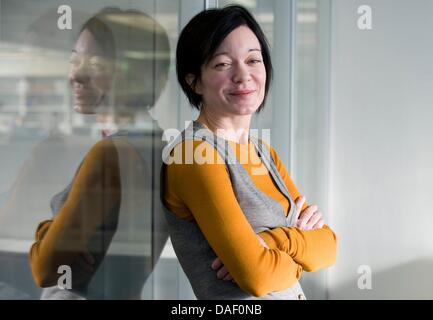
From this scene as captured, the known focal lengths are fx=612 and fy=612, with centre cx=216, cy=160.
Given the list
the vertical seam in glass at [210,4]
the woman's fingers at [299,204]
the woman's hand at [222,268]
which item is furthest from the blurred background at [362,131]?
the woman's hand at [222,268]

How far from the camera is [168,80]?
1218mm

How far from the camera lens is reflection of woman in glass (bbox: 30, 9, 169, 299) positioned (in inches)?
33.6

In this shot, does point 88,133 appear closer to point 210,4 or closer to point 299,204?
point 299,204

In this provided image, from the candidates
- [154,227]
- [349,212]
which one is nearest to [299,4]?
[349,212]

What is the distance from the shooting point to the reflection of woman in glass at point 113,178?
0.85 meters

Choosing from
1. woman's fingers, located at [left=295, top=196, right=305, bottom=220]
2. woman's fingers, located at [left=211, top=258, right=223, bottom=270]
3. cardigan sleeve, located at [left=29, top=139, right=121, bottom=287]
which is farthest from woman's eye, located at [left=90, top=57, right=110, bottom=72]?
woman's fingers, located at [left=295, top=196, right=305, bottom=220]

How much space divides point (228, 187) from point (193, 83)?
22 cm

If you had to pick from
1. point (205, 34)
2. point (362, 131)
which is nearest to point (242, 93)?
point (205, 34)

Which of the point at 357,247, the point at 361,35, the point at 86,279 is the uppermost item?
the point at 361,35

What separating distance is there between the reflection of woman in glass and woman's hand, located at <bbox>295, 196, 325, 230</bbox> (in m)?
0.27

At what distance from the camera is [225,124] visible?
105 cm

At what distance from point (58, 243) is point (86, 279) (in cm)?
12

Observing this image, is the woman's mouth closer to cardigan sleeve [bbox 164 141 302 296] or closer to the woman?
the woman

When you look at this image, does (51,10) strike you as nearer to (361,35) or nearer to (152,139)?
(152,139)
